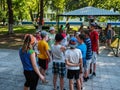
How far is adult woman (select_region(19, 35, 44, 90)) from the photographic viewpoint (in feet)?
17.2

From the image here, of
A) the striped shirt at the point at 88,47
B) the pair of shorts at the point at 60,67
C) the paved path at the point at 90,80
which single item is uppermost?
the striped shirt at the point at 88,47

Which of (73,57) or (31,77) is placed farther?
(73,57)

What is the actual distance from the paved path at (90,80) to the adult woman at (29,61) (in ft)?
6.43

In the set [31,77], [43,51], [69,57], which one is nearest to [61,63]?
[69,57]

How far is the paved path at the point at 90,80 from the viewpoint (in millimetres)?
7623

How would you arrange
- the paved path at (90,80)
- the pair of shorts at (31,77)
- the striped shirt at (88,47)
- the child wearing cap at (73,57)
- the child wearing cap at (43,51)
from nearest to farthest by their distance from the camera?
1. the pair of shorts at (31,77)
2. the child wearing cap at (73,57)
3. the child wearing cap at (43,51)
4. the striped shirt at (88,47)
5. the paved path at (90,80)

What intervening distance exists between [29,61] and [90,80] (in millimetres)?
3515

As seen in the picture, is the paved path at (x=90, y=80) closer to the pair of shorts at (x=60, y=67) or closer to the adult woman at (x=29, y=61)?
the pair of shorts at (x=60, y=67)

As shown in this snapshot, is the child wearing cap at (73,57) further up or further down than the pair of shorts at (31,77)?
further up

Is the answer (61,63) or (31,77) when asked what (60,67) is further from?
(31,77)

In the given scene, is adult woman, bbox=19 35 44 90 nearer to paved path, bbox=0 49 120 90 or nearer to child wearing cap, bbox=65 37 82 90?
child wearing cap, bbox=65 37 82 90

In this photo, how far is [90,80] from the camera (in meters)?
8.34

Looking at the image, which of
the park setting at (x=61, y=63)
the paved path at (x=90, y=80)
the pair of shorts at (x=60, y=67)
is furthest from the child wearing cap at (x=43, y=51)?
the paved path at (x=90, y=80)

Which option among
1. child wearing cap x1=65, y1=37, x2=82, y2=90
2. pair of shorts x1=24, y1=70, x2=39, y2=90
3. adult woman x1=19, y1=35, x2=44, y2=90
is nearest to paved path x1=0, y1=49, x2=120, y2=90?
child wearing cap x1=65, y1=37, x2=82, y2=90
